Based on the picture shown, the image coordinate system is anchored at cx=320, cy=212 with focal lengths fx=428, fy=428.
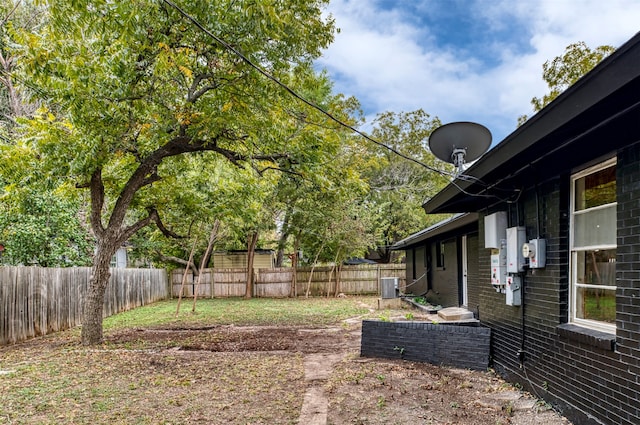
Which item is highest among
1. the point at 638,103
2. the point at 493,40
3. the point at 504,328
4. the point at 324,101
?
the point at 324,101

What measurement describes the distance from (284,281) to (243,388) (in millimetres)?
14768

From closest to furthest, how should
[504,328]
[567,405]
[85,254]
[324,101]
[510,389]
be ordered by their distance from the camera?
[567,405] → [510,389] → [504,328] → [85,254] → [324,101]

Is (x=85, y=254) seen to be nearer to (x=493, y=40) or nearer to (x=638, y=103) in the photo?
(x=493, y=40)

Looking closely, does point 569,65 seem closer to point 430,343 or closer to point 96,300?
point 430,343

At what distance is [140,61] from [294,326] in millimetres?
6567

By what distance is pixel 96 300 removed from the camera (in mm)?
7438

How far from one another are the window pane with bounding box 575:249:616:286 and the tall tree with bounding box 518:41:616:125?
388 inches

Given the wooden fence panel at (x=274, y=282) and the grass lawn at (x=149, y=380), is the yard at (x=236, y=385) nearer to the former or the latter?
the grass lawn at (x=149, y=380)

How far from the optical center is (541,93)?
47.3ft

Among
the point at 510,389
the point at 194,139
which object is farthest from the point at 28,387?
the point at 510,389

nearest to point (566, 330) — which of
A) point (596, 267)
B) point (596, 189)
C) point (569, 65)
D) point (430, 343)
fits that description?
point (596, 267)

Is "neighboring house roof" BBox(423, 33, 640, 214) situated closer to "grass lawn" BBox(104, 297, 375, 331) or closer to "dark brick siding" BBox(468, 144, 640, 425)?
"dark brick siding" BBox(468, 144, 640, 425)

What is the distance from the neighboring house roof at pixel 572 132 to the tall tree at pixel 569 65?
9110 mm

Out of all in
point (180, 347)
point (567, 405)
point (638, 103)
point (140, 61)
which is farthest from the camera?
point (180, 347)
